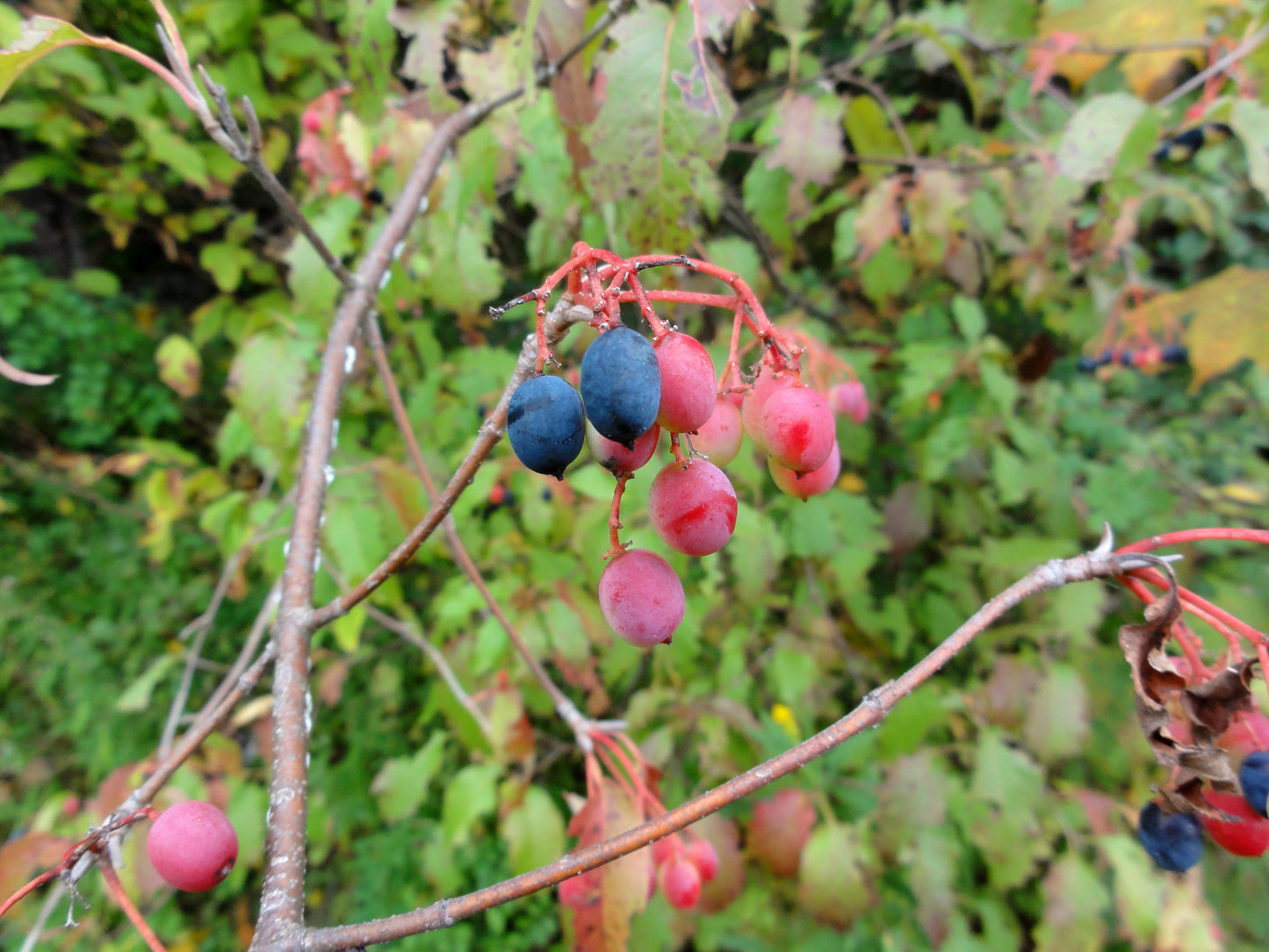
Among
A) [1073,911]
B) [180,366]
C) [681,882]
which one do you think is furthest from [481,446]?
[180,366]

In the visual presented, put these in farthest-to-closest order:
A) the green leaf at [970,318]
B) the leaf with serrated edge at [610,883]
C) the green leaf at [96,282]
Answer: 1. the green leaf at [96,282]
2. the green leaf at [970,318]
3. the leaf with serrated edge at [610,883]

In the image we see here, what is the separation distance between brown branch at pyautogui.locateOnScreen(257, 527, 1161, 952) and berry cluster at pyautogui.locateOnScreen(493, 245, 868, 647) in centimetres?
14

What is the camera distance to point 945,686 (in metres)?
2.04

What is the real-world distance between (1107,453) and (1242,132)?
1.32 metres

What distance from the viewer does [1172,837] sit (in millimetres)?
665

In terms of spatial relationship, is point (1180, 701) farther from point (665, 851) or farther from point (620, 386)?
point (665, 851)

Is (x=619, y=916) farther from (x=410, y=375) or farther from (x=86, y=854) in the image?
(x=410, y=375)

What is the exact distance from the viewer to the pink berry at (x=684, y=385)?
0.47m

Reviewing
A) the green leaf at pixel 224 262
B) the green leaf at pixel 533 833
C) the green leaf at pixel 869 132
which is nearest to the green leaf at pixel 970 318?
the green leaf at pixel 869 132

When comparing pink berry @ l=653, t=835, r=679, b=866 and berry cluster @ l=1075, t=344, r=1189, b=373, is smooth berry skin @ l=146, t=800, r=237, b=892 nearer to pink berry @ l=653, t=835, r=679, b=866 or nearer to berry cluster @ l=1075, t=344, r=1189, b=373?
pink berry @ l=653, t=835, r=679, b=866

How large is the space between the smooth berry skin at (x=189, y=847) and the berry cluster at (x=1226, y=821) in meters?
0.94

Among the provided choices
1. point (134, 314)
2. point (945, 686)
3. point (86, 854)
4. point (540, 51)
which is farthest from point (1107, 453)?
point (134, 314)

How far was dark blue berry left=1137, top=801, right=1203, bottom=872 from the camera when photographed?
2.14 feet

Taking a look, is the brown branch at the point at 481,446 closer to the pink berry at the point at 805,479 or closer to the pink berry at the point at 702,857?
the pink berry at the point at 805,479
